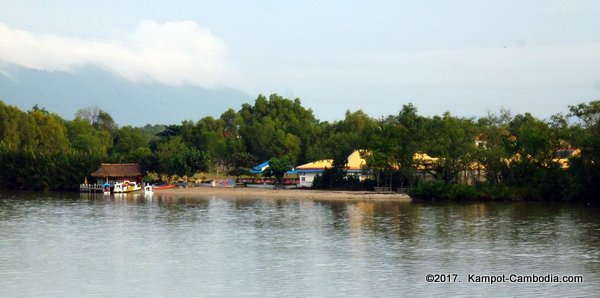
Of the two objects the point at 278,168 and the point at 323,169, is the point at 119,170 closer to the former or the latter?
the point at 278,168

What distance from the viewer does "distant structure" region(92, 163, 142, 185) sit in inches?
3078

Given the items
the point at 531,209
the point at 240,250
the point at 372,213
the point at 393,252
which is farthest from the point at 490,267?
the point at 531,209

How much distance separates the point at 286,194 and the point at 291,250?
34.9 m

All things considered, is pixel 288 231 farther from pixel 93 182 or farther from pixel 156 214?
pixel 93 182

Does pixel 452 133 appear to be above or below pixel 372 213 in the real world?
above

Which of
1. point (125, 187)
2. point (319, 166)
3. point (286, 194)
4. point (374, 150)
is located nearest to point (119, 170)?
point (125, 187)

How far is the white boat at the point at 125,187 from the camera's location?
74.2 m

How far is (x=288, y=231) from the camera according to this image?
3934cm

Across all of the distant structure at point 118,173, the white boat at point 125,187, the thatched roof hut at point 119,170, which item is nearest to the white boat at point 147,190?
the white boat at point 125,187

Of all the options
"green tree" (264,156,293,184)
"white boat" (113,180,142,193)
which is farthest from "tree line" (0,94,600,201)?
"white boat" (113,180,142,193)

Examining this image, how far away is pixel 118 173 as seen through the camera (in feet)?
260

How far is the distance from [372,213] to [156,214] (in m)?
13.0

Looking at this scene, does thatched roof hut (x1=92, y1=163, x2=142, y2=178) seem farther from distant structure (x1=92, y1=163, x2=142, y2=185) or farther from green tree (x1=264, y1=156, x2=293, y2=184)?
green tree (x1=264, y1=156, x2=293, y2=184)

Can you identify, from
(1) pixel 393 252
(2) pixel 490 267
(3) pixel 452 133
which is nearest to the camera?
(2) pixel 490 267
